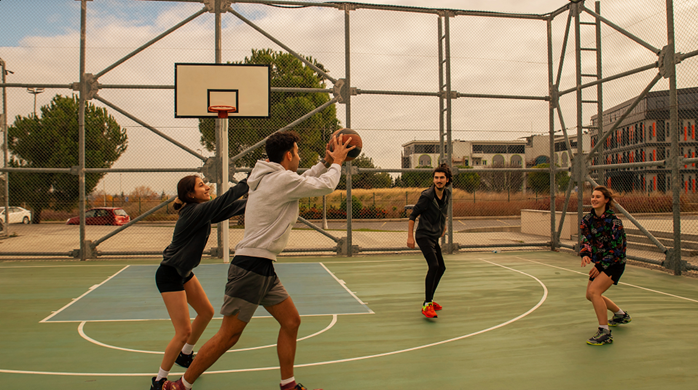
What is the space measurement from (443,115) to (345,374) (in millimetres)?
8498

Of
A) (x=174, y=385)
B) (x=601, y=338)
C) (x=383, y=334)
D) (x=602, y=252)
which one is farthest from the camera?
(x=383, y=334)

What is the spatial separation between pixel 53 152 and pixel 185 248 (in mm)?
10742

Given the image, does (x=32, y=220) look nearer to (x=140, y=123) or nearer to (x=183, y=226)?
(x=140, y=123)

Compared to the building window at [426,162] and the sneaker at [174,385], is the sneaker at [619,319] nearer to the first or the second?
the sneaker at [174,385]

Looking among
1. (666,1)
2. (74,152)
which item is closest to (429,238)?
(666,1)

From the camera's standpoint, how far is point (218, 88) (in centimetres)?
851

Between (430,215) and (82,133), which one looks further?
(82,133)

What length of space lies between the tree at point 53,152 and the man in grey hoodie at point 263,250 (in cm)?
909

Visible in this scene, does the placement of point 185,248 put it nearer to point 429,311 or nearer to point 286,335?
point 286,335

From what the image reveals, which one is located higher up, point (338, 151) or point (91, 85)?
point (91, 85)

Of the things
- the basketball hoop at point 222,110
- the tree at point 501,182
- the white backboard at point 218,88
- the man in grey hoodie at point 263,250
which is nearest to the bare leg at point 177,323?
the man in grey hoodie at point 263,250

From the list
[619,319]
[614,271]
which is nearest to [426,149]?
[619,319]

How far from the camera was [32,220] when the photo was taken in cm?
1196

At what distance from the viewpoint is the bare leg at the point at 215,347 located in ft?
10.2
